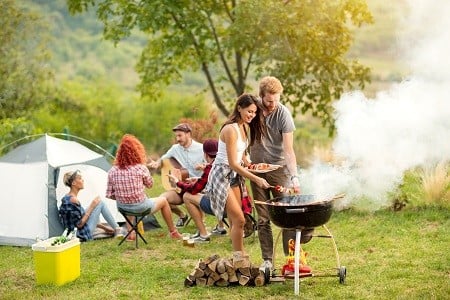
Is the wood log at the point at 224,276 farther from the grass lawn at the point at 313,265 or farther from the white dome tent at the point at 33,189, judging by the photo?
the white dome tent at the point at 33,189

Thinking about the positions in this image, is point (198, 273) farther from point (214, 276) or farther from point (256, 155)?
point (256, 155)

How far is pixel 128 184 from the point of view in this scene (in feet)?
25.7

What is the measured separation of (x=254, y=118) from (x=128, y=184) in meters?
1.86

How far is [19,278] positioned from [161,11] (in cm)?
561

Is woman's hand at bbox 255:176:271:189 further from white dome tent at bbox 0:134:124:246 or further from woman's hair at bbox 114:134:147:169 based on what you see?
white dome tent at bbox 0:134:124:246

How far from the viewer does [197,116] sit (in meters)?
15.0

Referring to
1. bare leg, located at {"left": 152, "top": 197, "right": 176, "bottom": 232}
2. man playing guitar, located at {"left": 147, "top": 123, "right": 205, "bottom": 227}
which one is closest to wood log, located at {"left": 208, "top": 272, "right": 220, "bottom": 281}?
bare leg, located at {"left": 152, "top": 197, "right": 176, "bottom": 232}

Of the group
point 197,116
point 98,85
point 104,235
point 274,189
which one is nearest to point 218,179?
point 274,189

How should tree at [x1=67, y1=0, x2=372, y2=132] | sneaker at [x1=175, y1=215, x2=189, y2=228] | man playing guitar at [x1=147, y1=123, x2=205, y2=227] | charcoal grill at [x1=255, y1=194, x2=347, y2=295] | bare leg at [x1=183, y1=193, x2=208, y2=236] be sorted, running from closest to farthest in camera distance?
charcoal grill at [x1=255, y1=194, x2=347, y2=295]
bare leg at [x1=183, y1=193, x2=208, y2=236]
man playing guitar at [x1=147, y1=123, x2=205, y2=227]
sneaker at [x1=175, y1=215, x2=189, y2=228]
tree at [x1=67, y1=0, x2=372, y2=132]

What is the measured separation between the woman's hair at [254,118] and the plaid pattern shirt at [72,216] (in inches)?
96.7

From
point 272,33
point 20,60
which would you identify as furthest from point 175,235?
point 20,60

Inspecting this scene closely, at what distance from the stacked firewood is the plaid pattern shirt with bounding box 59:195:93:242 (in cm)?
223

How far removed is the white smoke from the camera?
790cm

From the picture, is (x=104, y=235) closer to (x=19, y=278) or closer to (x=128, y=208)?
(x=128, y=208)
